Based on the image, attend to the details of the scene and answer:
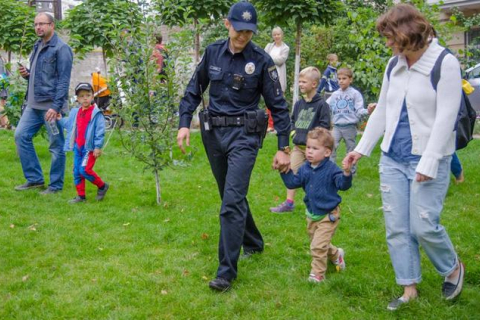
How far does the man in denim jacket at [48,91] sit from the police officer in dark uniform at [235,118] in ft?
10.8

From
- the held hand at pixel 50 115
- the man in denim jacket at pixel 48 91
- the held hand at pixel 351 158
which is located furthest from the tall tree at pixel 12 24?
the held hand at pixel 351 158

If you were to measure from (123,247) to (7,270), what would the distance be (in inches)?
42.7

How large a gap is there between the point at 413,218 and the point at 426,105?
0.74m

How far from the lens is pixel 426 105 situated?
383 centimetres

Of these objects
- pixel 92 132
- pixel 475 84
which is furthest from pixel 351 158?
pixel 475 84

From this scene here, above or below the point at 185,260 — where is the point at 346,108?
above

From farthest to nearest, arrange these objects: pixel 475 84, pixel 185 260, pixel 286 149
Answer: pixel 475 84, pixel 185 260, pixel 286 149

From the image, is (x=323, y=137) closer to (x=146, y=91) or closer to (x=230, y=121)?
(x=230, y=121)

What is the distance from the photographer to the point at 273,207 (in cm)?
735

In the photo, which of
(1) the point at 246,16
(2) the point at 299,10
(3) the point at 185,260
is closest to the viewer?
(1) the point at 246,16

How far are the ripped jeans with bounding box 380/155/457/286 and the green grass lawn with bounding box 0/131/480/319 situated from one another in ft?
1.02

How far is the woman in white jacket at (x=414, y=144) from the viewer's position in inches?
146

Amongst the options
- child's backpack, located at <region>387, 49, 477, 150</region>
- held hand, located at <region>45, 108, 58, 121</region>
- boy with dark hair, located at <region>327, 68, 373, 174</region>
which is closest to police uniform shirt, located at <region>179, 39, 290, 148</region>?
child's backpack, located at <region>387, 49, 477, 150</region>

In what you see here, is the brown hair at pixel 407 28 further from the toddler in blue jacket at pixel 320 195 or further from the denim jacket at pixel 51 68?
the denim jacket at pixel 51 68
